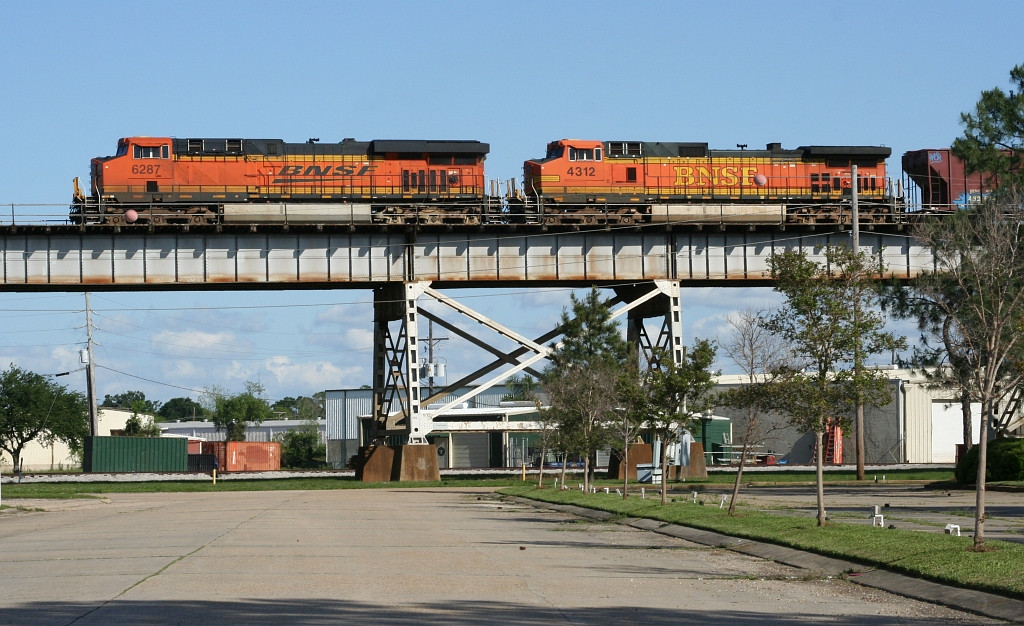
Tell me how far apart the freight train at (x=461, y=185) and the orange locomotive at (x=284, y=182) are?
0.05 metres

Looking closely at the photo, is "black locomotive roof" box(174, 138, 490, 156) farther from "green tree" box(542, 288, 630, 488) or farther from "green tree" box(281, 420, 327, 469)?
"green tree" box(281, 420, 327, 469)

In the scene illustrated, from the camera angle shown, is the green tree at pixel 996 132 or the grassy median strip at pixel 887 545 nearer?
the grassy median strip at pixel 887 545

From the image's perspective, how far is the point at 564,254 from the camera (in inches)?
2020

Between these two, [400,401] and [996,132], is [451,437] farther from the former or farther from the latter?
[996,132]

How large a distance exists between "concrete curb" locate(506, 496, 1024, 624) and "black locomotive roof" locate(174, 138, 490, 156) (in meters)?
30.1

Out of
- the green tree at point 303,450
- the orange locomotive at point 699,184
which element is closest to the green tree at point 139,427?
the green tree at point 303,450

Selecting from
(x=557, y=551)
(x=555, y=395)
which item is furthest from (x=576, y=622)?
(x=555, y=395)

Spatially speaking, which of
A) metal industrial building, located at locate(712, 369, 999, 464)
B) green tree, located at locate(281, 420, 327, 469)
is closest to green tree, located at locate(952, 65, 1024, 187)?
metal industrial building, located at locate(712, 369, 999, 464)

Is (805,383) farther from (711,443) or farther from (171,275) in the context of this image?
(711,443)

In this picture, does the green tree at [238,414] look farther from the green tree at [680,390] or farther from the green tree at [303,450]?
the green tree at [680,390]

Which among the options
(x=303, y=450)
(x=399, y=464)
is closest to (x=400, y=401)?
(x=399, y=464)

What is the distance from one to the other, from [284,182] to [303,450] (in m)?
67.1

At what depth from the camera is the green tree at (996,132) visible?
130ft

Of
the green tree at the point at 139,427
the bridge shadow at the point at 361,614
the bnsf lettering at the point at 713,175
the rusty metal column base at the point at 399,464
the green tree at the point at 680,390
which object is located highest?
the bnsf lettering at the point at 713,175
